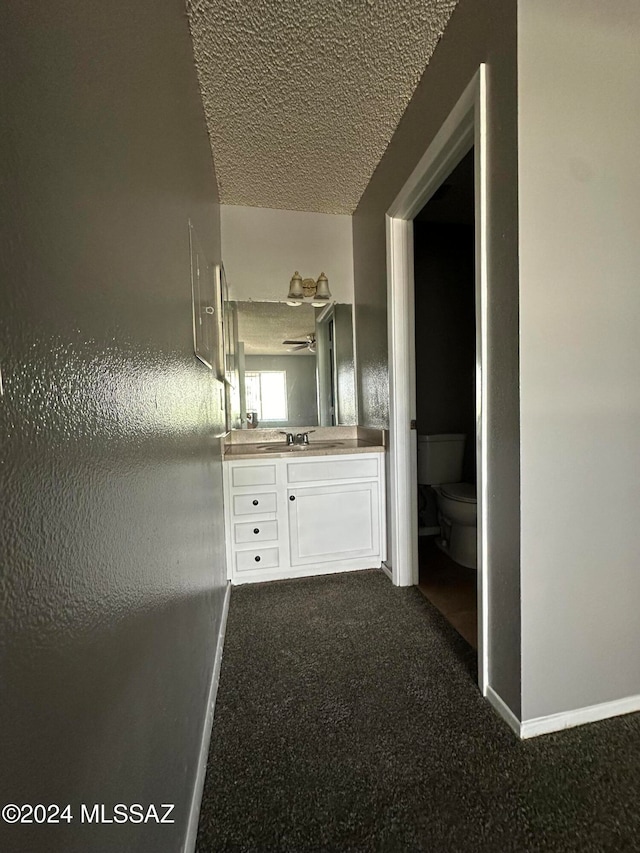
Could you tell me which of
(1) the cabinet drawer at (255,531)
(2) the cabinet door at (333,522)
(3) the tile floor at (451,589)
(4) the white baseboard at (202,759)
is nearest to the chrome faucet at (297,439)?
(2) the cabinet door at (333,522)

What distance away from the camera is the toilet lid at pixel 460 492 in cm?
244

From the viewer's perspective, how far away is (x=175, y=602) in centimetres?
89

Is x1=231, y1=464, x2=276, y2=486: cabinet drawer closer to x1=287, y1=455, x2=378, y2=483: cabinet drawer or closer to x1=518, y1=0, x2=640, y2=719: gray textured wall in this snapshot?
x1=287, y1=455, x2=378, y2=483: cabinet drawer

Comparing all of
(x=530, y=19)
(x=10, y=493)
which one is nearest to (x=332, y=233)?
(x=530, y=19)

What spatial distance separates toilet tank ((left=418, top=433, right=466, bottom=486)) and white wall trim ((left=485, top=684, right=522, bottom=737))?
65.0 inches

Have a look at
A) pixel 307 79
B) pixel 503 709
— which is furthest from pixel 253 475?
pixel 307 79

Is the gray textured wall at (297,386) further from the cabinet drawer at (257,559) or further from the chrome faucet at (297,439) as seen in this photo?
the cabinet drawer at (257,559)

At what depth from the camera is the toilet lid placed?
8.00 ft

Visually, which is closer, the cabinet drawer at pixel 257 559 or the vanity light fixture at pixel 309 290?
the cabinet drawer at pixel 257 559

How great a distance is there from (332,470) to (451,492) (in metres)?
0.89

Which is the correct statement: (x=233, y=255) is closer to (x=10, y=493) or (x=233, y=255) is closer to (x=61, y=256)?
(x=61, y=256)

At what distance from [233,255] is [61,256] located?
8.42 feet

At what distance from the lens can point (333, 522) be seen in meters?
2.38

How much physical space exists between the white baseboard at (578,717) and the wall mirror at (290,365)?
203 centimetres
